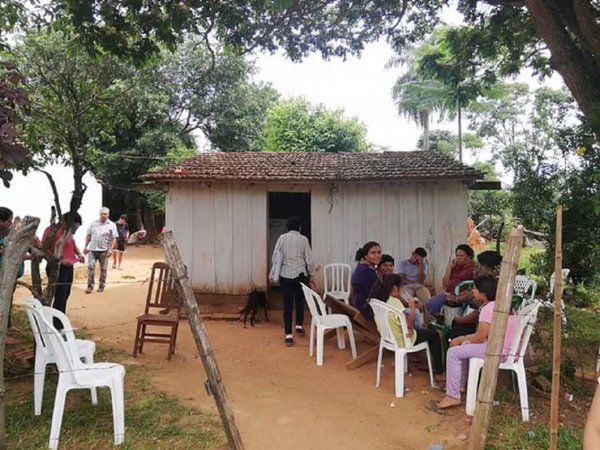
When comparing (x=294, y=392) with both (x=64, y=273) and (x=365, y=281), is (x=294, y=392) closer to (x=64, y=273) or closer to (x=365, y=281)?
(x=365, y=281)

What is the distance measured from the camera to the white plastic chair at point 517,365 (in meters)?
4.01

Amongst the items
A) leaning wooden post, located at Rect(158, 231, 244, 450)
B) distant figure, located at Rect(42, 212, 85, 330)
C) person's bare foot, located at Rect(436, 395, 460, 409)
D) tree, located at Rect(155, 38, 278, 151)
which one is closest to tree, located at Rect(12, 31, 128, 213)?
distant figure, located at Rect(42, 212, 85, 330)

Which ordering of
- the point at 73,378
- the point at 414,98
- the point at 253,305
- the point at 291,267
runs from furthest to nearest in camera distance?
the point at 414,98, the point at 253,305, the point at 291,267, the point at 73,378

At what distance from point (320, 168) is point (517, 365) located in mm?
5276

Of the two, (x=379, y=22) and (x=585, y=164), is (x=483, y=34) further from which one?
(x=585, y=164)

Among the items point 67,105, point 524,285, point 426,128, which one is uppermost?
point 426,128

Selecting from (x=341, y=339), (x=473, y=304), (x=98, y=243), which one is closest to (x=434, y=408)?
(x=473, y=304)

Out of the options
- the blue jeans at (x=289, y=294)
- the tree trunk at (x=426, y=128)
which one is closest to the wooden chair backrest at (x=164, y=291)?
the blue jeans at (x=289, y=294)

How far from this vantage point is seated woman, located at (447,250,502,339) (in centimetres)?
479

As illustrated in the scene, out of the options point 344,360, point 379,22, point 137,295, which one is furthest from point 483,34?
point 137,295

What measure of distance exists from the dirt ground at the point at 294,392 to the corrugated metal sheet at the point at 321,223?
4.03ft

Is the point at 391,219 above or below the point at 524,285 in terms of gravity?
above

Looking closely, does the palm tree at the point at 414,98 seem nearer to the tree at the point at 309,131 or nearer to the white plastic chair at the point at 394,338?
the tree at the point at 309,131

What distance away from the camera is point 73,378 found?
3.52 m
